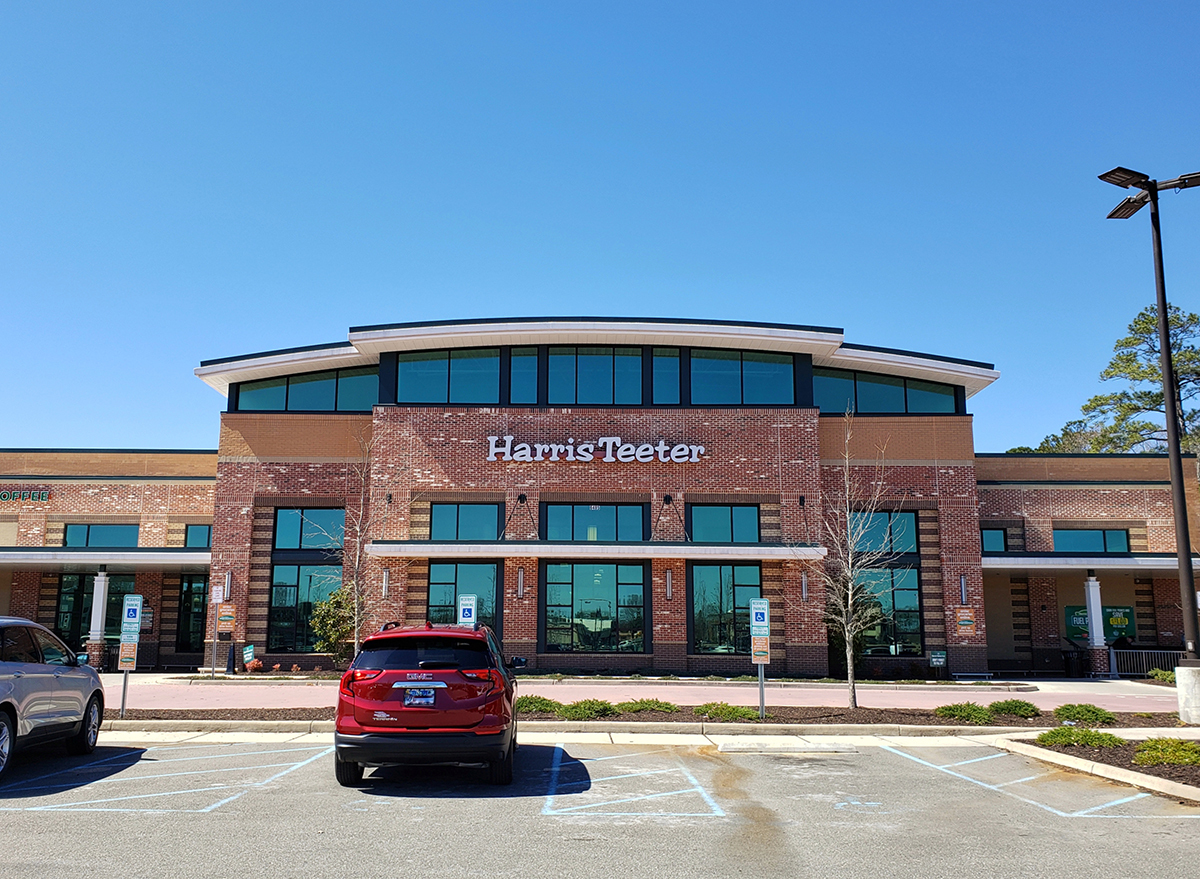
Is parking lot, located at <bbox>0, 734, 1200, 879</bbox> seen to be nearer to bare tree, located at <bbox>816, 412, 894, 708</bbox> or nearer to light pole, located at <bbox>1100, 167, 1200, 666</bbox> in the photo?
light pole, located at <bbox>1100, 167, 1200, 666</bbox>

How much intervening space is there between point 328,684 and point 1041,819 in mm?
19723

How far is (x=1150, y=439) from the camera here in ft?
166

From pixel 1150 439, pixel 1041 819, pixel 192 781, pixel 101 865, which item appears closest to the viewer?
pixel 101 865

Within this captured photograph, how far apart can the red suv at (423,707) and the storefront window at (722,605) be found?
1832 centimetres

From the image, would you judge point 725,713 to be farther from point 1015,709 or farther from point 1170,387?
point 1170,387

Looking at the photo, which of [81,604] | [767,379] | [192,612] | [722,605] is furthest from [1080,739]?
[81,604]

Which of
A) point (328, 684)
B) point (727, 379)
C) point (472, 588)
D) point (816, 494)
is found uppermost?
point (727, 379)

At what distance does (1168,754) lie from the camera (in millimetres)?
11312

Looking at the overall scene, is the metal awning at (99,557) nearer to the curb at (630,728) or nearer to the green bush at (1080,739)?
the curb at (630,728)

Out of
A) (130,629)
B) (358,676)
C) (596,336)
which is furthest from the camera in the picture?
(596,336)

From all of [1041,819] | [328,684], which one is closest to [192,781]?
[1041,819]

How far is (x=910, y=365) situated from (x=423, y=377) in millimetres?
15432

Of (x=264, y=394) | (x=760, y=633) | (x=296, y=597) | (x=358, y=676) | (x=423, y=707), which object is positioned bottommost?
(x=423, y=707)

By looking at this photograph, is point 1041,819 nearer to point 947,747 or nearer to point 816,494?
point 947,747
